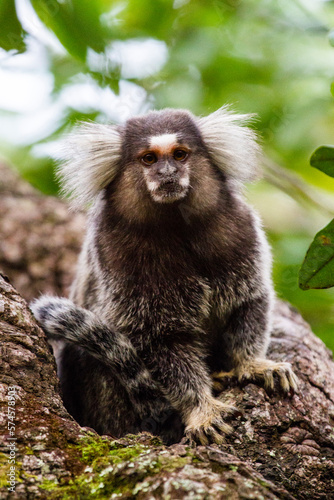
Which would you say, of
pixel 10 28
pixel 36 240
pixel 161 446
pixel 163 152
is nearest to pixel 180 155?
pixel 163 152

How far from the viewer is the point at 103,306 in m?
3.29

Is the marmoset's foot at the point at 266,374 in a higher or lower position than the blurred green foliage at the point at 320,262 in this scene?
lower

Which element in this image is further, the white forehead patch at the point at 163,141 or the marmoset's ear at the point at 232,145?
the marmoset's ear at the point at 232,145

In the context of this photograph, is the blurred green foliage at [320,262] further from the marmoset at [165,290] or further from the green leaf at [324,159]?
the marmoset at [165,290]

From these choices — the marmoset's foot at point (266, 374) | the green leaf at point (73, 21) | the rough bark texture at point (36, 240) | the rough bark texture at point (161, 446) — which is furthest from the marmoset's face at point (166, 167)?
the rough bark texture at point (36, 240)

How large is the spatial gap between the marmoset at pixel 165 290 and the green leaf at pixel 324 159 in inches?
46.0

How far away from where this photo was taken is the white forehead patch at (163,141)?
10.1 ft

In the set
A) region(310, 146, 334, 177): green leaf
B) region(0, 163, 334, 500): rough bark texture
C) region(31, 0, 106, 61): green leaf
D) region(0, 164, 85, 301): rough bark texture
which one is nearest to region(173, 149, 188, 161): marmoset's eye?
region(31, 0, 106, 61): green leaf

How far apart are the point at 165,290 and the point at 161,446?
45.2 inches

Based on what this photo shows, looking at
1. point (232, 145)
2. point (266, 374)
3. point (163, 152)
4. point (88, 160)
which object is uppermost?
point (232, 145)

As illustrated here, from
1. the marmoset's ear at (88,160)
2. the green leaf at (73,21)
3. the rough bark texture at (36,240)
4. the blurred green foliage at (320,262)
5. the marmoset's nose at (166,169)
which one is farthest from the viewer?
the rough bark texture at (36,240)

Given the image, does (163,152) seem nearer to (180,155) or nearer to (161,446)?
(180,155)

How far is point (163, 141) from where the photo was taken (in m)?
3.09

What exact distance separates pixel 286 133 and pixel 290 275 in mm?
1089
